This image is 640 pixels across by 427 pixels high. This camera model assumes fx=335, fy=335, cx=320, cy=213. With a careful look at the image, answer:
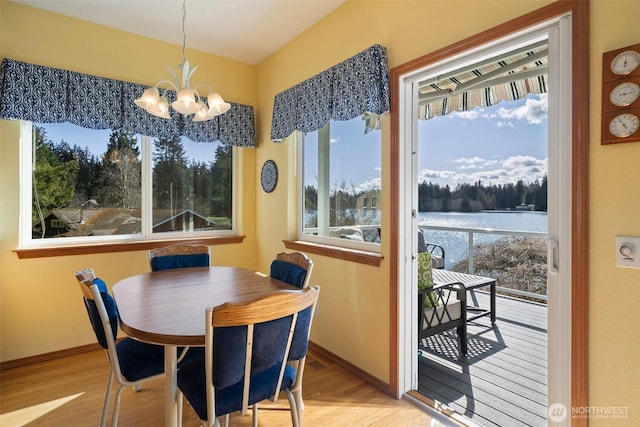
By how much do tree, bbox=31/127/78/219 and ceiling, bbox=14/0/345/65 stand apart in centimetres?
110

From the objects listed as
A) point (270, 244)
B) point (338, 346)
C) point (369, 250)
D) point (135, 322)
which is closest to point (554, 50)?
point (369, 250)

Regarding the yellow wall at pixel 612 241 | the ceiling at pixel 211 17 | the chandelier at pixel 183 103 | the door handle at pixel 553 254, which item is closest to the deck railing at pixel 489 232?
the door handle at pixel 553 254

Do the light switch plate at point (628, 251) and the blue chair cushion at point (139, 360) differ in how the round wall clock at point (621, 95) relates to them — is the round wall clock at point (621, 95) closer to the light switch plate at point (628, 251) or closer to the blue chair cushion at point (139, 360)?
the light switch plate at point (628, 251)

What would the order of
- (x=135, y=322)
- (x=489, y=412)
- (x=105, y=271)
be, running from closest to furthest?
(x=135, y=322)
(x=489, y=412)
(x=105, y=271)

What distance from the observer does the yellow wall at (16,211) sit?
2.60m

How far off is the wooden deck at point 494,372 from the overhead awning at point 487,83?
214 centimetres

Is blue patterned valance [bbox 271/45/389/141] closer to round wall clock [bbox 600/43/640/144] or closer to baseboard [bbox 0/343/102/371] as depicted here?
round wall clock [bbox 600/43/640/144]

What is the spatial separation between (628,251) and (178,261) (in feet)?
8.83

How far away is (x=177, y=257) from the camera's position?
2.66m

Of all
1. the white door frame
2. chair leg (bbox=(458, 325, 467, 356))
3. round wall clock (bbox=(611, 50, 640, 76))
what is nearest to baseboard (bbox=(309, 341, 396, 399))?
chair leg (bbox=(458, 325, 467, 356))

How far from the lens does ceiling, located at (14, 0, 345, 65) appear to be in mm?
2594

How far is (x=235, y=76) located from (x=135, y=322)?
297 cm

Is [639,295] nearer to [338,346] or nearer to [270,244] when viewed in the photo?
[338,346]

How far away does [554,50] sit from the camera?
5.00ft
